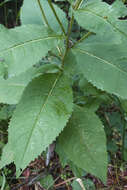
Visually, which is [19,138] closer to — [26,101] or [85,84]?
[26,101]

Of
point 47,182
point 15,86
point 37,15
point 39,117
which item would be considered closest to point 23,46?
point 39,117

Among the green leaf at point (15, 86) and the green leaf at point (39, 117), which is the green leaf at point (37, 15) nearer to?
the green leaf at point (15, 86)

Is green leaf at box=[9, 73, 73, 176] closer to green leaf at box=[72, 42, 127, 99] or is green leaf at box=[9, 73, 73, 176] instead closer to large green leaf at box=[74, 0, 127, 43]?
green leaf at box=[72, 42, 127, 99]

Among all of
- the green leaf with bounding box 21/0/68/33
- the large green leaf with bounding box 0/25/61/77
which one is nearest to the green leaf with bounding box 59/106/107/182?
the large green leaf with bounding box 0/25/61/77

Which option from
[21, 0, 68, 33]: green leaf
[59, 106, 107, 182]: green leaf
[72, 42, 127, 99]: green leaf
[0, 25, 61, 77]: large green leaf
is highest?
[21, 0, 68, 33]: green leaf

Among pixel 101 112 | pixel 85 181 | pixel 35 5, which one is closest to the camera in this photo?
pixel 35 5

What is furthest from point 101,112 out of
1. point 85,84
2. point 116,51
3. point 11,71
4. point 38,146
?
point 11,71
